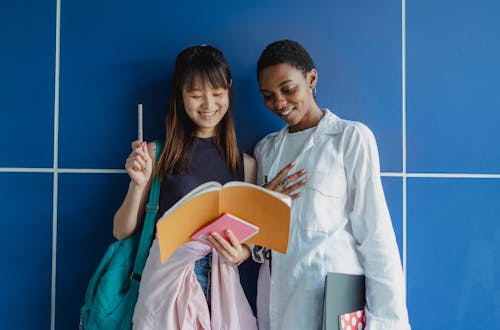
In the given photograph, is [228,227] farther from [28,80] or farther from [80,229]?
[28,80]

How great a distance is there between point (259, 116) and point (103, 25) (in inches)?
31.5

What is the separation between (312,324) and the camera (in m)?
1.32

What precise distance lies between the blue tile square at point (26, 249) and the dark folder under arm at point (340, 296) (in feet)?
4.01

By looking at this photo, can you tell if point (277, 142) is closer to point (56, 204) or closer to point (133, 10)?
point (133, 10)

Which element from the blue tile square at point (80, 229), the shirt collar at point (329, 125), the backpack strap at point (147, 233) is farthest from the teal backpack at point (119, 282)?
the shirt collar at point (329, 125)

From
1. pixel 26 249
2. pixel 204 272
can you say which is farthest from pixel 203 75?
pixel 26 249

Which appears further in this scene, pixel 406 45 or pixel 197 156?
pixel 406 45

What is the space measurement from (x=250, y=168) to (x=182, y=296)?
0.57m

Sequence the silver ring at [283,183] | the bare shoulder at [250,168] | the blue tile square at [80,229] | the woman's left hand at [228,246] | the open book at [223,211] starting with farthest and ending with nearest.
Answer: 1. the blue tile square at [80,229]
2. the bare shoulder at [250,168]
3. the silver ring at [283,183]
4. the woman's left hand at [228,246]
5. the open book at [223,211]
